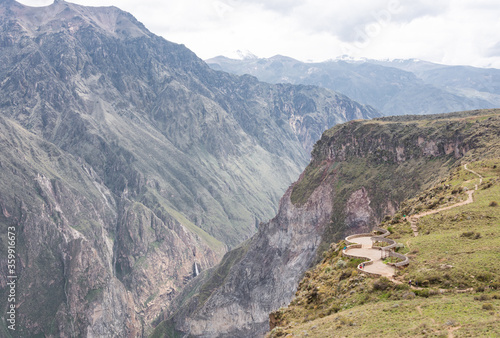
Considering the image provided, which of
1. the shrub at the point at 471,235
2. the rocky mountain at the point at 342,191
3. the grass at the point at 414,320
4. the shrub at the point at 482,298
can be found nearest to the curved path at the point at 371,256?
the grass at the point at 414,320

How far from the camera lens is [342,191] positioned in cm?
16062

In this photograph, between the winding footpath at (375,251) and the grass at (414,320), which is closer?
A: the grass at (414,320)

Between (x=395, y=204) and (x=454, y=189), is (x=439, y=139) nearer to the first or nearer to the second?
(x=395, y=204)

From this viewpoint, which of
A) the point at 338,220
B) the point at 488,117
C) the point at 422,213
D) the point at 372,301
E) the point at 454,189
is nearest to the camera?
the point at 372,301

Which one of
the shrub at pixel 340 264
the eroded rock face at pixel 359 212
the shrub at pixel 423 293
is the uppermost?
the shrub at pixel 423 293

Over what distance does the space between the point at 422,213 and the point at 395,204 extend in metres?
65.9

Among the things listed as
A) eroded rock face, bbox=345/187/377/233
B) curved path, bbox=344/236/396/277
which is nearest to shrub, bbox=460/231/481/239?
curved path, bbox=344/236/396/277

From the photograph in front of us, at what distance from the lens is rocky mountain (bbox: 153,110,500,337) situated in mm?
136875

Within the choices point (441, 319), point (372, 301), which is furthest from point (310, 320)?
point (441, 319)

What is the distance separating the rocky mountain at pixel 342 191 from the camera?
13688 cm

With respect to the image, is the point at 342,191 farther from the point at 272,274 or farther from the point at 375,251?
the point at 375,251

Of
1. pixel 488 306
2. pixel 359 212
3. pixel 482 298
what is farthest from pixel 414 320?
pixel 359 212

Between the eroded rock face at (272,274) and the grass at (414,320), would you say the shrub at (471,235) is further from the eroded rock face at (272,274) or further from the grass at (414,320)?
the eroded rock face at (272,274)

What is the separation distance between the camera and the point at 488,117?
139 metres
